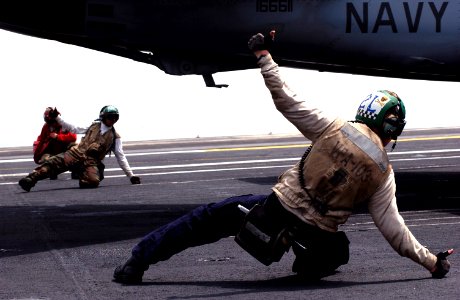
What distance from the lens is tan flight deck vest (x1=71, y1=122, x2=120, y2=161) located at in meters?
20.8

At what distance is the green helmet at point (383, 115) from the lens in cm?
1037

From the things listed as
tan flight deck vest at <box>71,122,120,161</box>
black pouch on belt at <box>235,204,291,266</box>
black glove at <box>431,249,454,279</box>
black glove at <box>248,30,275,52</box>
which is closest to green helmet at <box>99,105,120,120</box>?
tan flight deck vest at <box>71,122,120,161</box>

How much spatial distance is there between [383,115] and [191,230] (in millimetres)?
1813

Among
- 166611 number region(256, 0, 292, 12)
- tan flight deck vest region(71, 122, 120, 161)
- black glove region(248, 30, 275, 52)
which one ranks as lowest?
tan flight deck vest region(71, 122, 120, 161)

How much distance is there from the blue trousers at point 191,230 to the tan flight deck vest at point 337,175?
1.72ft

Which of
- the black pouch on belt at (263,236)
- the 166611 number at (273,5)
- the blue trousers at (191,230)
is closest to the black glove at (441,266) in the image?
the black pouch on belt at (263,236)

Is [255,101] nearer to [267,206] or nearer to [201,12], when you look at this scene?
[201,12]

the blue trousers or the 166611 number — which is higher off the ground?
the 166611 number

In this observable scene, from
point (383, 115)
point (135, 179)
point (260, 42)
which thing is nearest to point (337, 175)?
point (383, 115)

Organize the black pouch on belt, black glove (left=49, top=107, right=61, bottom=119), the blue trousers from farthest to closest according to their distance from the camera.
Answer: black glove (left=49, top=107, right=61, bottom=119), the blue trousers, the black pouch on belt

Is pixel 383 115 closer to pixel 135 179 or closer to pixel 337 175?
pixel 337 175

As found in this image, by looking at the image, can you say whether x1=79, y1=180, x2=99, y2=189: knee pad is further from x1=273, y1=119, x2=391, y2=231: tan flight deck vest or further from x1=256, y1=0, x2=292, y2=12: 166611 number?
x1=273, y1=119, x2=391, y2=231: tan flight deck vest

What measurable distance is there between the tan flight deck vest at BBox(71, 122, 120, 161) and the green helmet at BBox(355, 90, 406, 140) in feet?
35.2

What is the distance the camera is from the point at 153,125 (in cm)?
3181
